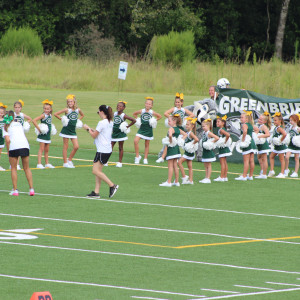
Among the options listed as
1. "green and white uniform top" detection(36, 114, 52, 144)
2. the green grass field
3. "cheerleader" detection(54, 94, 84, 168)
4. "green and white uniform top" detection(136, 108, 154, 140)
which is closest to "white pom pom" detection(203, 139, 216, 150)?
the green grass field

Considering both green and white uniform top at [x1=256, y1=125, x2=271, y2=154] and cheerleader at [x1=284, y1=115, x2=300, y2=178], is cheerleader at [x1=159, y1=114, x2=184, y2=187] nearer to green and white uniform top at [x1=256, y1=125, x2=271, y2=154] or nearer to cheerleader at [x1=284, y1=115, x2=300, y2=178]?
green and white uniform top at [x1=256, y1=125, x2=271, y2=154]

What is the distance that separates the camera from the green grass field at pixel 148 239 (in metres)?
9.41

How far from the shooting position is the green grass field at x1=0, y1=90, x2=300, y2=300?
941cm

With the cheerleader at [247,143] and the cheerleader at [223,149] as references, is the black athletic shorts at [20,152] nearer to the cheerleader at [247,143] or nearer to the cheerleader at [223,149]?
the cheerleader at [223,149]

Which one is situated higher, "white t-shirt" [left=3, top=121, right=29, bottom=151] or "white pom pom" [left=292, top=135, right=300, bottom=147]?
"white t-shirt" [left=3, top=121, right=29, bottom=151]

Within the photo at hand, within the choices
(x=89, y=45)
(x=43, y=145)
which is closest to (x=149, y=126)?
(x=43, y=145)

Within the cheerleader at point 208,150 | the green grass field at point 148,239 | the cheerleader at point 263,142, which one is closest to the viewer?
the green grass field at point 148,239

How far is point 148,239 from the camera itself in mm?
12320

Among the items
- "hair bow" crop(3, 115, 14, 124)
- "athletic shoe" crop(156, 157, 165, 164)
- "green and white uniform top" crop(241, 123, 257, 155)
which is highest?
"hair bow" crop(3, 115, 14, 124)

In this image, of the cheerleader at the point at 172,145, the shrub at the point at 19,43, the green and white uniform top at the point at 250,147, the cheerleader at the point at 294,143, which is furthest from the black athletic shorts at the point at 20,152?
the shrub at the point at 19,43

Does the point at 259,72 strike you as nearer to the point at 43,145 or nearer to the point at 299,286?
the point at 43,145

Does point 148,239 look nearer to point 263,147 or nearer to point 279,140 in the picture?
point 263,147

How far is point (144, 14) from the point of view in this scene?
61.7m

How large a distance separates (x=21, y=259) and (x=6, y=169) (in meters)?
10.8
